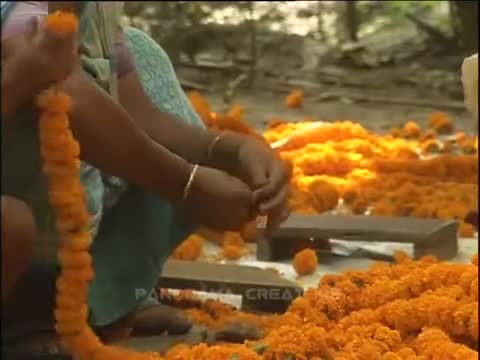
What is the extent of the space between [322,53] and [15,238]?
488cm

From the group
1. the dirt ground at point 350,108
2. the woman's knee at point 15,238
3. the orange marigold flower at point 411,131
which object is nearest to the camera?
the woman's knee at point 15,238

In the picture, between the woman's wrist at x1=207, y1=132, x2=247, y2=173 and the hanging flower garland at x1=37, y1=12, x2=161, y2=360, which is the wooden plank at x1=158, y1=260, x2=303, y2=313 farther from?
the hanging flower garland at x1=37, y1=12, x2=161, y2=360

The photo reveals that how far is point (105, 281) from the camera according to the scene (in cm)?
178

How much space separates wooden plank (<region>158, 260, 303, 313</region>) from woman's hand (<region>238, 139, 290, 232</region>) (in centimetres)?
48

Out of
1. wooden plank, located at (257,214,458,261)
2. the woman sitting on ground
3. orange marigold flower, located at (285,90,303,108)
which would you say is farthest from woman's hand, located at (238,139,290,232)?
orange marigold flower, located at (285,90,303,108)

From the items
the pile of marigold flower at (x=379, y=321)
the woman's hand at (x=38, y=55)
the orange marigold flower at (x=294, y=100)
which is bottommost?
the orange marigold flower at (x=294, y=100)

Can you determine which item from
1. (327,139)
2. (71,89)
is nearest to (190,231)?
(71,89)

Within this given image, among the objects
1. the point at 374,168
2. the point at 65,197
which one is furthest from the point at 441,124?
the point at 65,197

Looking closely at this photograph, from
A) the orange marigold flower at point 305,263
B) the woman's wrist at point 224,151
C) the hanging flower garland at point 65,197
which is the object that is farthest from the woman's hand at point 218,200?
the orange marigold flower at point 305,263

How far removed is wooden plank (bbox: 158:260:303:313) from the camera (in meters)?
2.25

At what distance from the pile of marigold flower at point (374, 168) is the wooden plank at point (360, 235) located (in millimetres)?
172

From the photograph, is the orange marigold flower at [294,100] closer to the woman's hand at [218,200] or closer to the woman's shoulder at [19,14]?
the woman's hand at [218,200]

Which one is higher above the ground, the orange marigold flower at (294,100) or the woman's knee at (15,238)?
the woman's knee at (15,238)

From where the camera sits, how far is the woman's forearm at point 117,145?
1206 millimetres
